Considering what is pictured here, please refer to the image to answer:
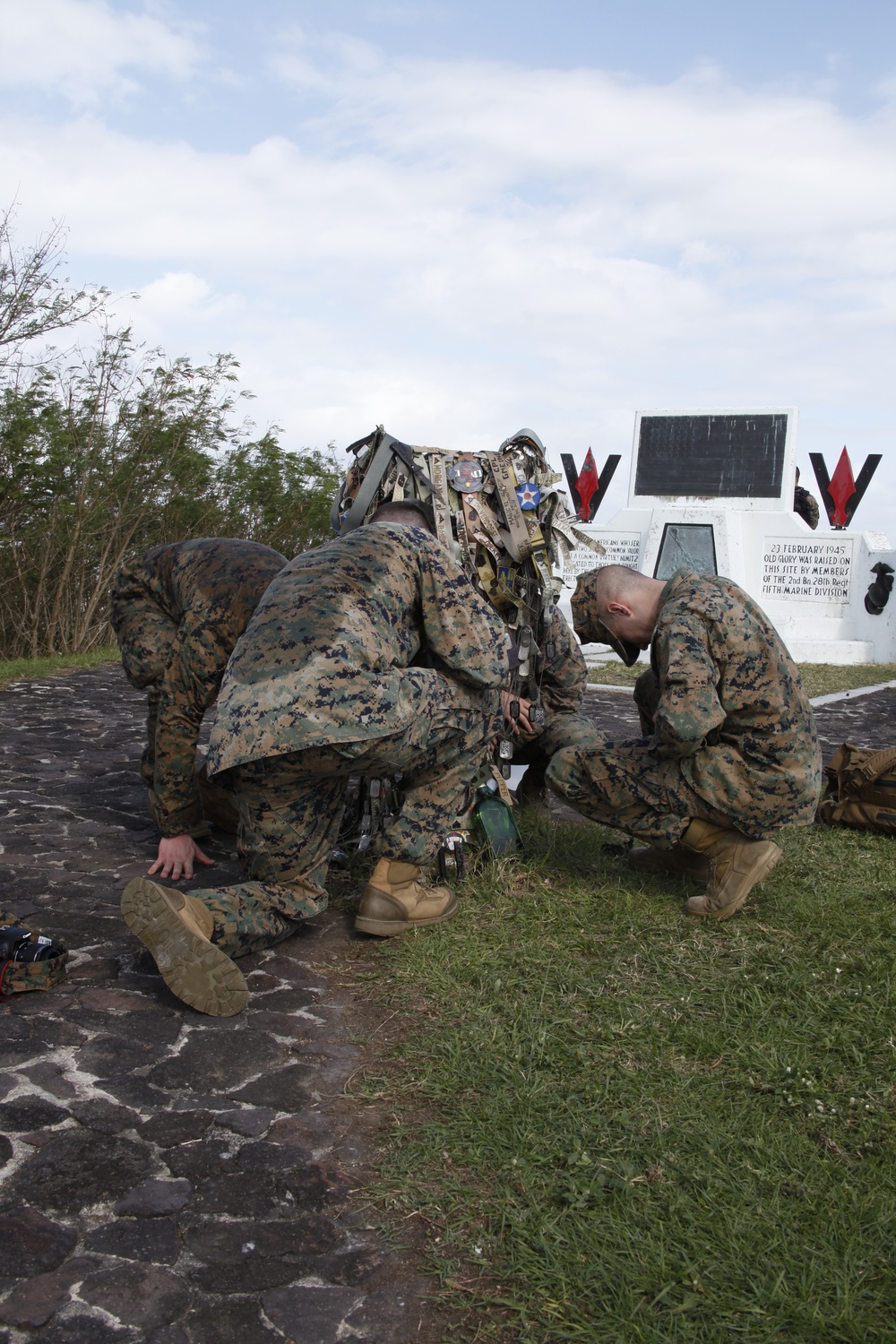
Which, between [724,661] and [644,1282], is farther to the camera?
[724,661]

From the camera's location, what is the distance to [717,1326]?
1883mm

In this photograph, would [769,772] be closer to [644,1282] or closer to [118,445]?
[644,1282]

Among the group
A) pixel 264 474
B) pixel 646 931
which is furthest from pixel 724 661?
pixel 264 474

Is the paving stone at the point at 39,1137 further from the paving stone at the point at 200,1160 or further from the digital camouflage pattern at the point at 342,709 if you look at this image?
the digital camouflage pattern at the point at 342,709

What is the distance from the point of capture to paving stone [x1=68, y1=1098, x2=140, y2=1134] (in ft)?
8.22

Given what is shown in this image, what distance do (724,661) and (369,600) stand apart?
130 cm

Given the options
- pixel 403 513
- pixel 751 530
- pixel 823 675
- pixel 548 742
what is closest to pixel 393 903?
pixel 403 513

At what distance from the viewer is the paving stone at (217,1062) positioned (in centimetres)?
274

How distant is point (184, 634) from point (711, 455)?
1598cm

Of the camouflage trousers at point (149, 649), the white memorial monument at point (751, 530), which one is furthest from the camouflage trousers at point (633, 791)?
the white memorial monument at point (751, 530)

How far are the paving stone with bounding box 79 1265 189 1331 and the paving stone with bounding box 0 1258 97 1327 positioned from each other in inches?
1.2

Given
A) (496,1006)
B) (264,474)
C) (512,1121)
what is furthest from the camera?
(264,474)

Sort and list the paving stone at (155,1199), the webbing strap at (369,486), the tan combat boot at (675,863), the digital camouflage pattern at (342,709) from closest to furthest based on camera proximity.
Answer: the paving stone at (155,1199) → the digital camouflage pattern at (342,709) → the tan combat boot at (675,863) → the webbing strap at (369,486)

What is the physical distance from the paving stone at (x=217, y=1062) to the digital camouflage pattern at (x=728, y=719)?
174 centimetres
